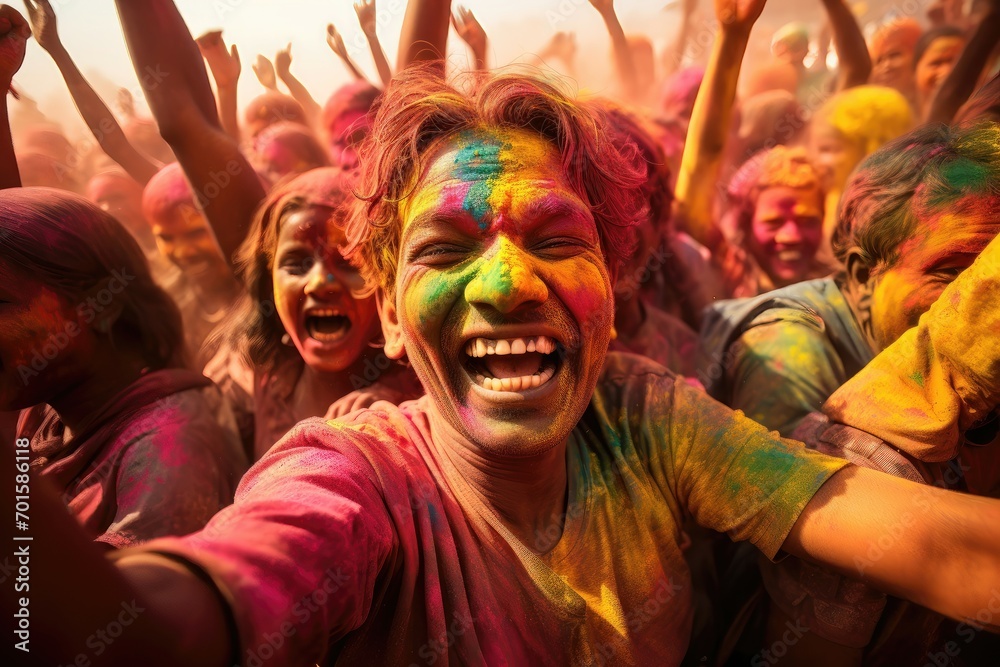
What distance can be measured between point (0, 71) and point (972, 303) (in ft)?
8.50

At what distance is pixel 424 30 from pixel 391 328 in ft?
3.75

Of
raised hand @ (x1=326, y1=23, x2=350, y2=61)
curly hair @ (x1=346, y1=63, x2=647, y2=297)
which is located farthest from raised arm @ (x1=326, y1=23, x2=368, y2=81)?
curly hair @ (x1=346, y1=63, x2=647, y2=297)

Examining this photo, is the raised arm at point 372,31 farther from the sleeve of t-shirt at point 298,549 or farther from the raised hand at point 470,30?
the sleeve of t-shirt at point 298,549

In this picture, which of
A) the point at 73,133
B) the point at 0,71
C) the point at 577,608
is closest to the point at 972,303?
the point at 577,608

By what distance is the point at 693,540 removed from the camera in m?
2.10

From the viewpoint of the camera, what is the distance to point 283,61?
267 cm

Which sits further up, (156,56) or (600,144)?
(156,56)

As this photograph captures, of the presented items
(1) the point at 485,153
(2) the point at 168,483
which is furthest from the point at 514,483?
(2) the point at 168,483

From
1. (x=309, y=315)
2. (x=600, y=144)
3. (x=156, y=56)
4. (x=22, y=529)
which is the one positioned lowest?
(x=309, y=315)

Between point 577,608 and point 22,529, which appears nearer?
point 22,529

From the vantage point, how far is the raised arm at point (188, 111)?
2172 mm

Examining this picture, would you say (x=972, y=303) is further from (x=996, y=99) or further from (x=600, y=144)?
(x=996, y=99)

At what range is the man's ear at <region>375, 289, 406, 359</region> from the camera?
176 cm

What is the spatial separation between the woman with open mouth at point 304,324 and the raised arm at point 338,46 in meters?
0.59
